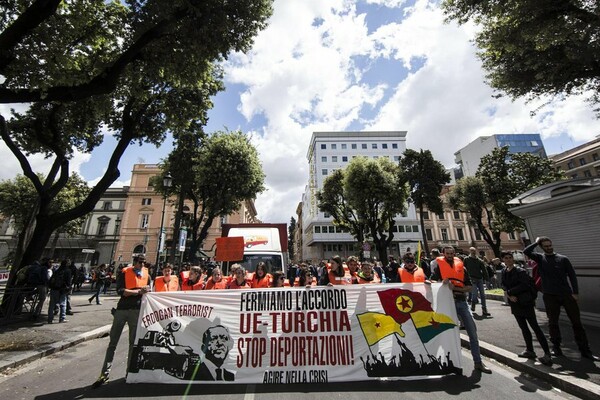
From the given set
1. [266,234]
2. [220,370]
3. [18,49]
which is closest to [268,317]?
[220,370]

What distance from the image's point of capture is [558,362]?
4.73 m

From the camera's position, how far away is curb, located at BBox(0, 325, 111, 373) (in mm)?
5186

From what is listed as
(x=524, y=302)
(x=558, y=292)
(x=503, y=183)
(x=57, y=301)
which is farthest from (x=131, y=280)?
(x=503, y=183)

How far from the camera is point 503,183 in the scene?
27922 mm

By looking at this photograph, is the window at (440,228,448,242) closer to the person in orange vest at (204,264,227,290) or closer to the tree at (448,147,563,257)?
the tree at (448,147,563,257)

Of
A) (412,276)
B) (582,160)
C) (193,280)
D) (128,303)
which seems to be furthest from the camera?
(582,160)

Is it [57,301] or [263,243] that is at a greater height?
[263,243]

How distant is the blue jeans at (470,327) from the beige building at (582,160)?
6092 centimetres

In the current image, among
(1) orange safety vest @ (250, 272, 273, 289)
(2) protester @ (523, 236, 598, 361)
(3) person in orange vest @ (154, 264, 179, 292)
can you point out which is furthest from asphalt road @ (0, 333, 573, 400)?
(1) orange safety vest @ (250, 272, 273, 289)

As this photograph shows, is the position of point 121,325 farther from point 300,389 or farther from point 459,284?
point 459,284

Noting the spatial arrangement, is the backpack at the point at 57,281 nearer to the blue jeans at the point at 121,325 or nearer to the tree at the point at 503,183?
the blue jeans at the point at 121,325

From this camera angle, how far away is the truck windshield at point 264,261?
10.6 m

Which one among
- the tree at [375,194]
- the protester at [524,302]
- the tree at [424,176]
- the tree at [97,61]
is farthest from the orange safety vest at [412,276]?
the tree at [424,176]

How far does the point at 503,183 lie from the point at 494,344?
90.6ft
